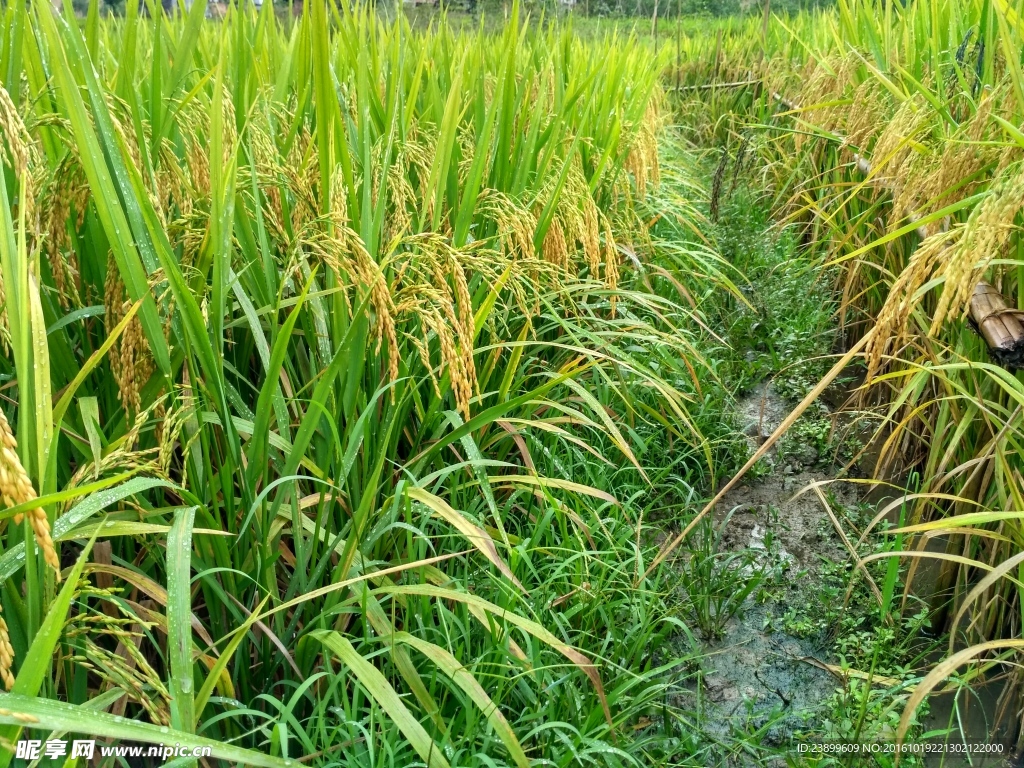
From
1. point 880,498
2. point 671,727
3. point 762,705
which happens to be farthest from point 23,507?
point 880,498

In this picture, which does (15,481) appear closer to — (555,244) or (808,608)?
(555,244)

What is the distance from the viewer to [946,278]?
1075 millimetres

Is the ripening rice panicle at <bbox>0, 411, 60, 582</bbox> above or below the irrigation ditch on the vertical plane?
above

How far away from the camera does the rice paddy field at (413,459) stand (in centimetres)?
108

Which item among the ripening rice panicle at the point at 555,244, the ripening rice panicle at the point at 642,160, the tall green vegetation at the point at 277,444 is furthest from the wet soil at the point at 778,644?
the ripening rice panicle at the point at 642,160

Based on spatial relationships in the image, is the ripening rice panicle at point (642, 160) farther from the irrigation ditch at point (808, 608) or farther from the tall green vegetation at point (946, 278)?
the irrigation ditch at point (808, 608)

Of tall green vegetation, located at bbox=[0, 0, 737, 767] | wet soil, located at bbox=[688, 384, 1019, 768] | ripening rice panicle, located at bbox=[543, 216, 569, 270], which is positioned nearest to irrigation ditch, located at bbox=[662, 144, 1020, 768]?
wet soil, located at bbox=[688, 384, 1019, 768]

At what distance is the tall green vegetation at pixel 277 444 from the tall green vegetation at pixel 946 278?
682 mm

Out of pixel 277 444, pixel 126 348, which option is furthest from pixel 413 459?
pixel 126 348

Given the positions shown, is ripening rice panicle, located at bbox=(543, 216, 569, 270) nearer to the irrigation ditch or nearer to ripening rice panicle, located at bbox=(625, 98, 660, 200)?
the irrigation ditch

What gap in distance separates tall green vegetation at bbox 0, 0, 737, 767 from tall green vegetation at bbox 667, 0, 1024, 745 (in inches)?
26.8

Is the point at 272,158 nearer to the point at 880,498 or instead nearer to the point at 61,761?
the point at 61,761

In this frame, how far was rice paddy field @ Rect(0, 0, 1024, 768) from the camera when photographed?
1.08 m

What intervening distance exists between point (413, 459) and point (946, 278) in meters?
1.02
